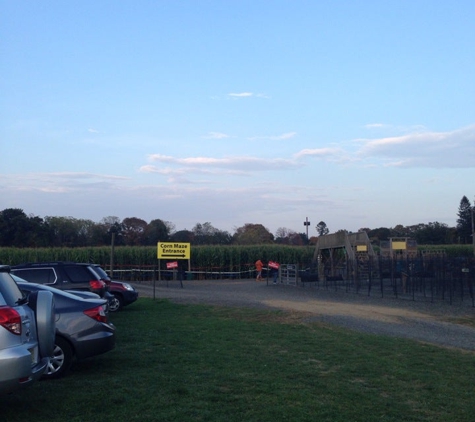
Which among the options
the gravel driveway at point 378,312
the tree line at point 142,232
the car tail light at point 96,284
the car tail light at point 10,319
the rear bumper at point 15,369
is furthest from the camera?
→ the tree line at point 142,232

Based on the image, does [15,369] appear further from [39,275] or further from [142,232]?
[142,232]

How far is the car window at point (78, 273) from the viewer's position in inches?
712

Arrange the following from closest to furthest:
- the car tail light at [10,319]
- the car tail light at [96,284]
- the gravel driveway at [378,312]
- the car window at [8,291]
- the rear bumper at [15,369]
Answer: the rear bumper at [15,369], the car tail light at [10,319], the car window at [8,291], the gravel driveway at [378,312], the car tail light at [96,284]

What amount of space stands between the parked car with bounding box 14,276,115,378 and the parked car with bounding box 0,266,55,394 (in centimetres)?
184

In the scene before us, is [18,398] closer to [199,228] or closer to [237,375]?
[237,375]

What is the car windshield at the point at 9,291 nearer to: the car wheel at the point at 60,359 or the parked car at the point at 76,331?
the parked car at the point at 76,331

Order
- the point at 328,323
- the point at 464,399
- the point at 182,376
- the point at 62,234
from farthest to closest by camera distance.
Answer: the point at 62,234, the point at 328,323, the point at 182,376, the point at 464,399

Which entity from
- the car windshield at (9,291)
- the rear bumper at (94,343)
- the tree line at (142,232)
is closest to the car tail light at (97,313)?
the rear bumper at (94,343)

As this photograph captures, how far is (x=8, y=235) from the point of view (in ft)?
232

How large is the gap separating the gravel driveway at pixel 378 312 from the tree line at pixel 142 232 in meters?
36.4

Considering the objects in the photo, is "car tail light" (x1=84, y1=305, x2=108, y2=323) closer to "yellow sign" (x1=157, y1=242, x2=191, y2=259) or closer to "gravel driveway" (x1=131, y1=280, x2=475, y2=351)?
"gravel driveway" (x1=131, y1=280, x2=475, y2=351)

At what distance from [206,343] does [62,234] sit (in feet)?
239

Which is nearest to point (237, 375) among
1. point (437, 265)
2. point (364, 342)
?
point (364, 342)

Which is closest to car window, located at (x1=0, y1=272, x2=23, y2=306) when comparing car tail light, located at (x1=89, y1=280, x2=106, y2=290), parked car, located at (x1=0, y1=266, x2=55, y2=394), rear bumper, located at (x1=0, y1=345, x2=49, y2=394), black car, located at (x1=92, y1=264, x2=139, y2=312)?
parked car, located at (x1=0, y1=266, x2=55, y2=394)
